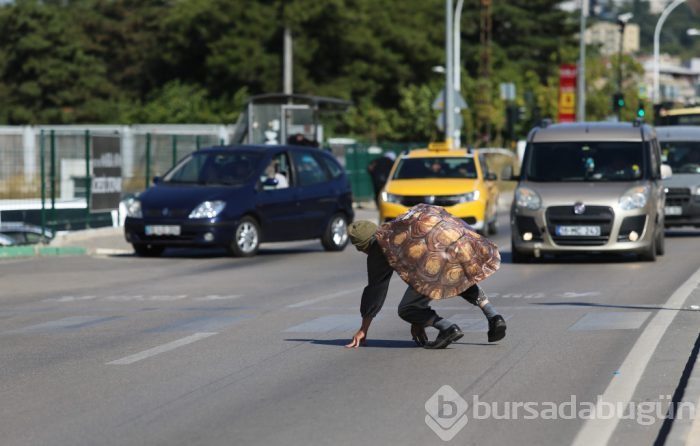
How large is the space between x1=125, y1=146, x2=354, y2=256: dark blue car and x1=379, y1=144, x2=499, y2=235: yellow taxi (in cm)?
145

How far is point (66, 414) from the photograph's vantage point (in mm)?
8797

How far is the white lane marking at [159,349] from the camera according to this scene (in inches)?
444

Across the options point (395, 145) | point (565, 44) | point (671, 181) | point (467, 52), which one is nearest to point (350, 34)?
point (467, 52)

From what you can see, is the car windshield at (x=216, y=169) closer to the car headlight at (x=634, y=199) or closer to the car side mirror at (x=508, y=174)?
the car side mirror at (x=508, y=174)

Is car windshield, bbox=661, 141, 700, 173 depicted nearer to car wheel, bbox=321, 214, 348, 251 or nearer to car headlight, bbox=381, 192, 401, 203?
car headlight, bbox=381, 192, 401, 203

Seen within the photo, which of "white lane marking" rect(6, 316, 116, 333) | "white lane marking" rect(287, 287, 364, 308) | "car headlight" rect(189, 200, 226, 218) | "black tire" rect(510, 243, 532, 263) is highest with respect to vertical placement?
"car headlight" rect(189, 200, 226, 218)

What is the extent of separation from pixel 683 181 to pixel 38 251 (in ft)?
36.6

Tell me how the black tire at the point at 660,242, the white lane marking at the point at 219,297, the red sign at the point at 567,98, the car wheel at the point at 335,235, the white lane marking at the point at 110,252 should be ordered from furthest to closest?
the red sign at the point at 567,98
the car wheel at the point at 335,235
the white lane marking at the point at 110,252
the black tire at the point at 660,242
the white lane marking at the point at 219,297

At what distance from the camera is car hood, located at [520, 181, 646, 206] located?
839 inches

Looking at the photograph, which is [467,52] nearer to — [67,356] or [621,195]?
[621,195]

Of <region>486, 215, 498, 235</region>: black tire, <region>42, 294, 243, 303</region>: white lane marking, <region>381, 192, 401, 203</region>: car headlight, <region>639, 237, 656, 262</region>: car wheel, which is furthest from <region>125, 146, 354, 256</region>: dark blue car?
<region>42, 294, 243, 303</region>: white lane marking

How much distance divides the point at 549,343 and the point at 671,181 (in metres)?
16.6

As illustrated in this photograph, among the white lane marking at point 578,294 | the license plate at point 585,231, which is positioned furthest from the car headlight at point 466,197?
the white lane marking at point 578,294

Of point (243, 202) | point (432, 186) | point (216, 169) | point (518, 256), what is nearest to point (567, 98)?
point (432, 186)
